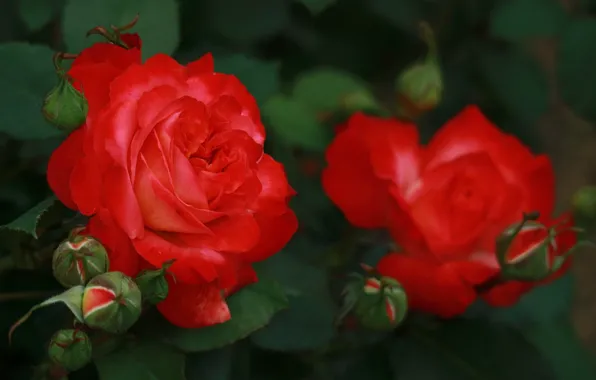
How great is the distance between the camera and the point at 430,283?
58 centimetres

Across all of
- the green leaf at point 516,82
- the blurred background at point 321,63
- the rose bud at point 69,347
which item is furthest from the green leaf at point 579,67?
the rose bud at point 69,347

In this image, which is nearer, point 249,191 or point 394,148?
point 249,191

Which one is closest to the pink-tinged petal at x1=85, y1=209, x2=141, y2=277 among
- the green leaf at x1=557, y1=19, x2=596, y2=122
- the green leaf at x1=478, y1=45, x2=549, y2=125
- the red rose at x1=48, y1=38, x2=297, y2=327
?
the red rose at x1=48, y1=38, x2=297, y2=327

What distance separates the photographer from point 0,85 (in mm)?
545

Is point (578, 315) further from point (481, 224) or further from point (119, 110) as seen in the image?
point (119, 110)

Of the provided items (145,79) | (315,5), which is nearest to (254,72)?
(315,5)

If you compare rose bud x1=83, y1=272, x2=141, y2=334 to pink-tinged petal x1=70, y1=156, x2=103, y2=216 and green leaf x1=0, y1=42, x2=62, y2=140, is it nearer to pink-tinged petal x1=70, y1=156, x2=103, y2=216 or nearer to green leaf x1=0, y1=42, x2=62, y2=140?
pink-tinged petal x1=70, y1=156, x2=103, y2=216

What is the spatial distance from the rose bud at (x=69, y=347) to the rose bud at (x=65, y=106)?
0.14 meters

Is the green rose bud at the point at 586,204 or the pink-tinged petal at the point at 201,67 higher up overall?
the pink-tinged petal at the point at 201,67

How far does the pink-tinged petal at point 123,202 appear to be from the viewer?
0.44m

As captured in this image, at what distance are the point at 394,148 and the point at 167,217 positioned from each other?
259mm

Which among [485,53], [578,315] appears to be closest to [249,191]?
[485,53]

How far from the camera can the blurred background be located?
1.90 feet

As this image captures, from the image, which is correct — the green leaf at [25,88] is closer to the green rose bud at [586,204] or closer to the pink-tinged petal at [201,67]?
the pink-tinged petal at [201,67]
